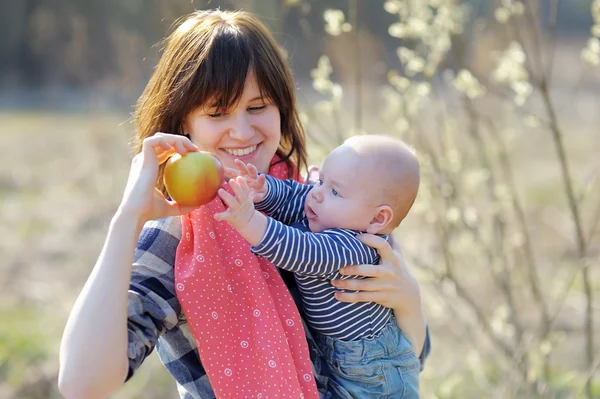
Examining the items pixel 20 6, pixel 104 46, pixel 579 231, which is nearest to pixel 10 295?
pixel 579 231

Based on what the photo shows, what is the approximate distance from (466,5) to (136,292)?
208cm

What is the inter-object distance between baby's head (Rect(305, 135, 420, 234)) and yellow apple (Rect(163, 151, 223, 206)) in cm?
23

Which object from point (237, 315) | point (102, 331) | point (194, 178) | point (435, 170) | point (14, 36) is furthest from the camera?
point (14, 36)

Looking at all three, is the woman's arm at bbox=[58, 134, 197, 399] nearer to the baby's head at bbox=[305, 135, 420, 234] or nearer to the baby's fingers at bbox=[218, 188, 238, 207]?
the baby's fingers at bbox=[218, 188, 238, 207]

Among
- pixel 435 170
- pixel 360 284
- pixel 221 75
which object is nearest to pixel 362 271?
pixel 360 284

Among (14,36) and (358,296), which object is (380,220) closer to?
(358,296)

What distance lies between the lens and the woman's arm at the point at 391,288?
153cm

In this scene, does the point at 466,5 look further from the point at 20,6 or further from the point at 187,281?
the point at 20,6

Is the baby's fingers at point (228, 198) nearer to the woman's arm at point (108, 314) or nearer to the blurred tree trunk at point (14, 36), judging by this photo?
the woman's arm at point (108, 314)

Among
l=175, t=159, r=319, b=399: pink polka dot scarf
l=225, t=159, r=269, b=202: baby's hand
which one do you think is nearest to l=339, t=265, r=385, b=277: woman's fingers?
l=175, t=159, r=319, b=399: pink polka dot scarf

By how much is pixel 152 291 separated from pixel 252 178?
1.00ft

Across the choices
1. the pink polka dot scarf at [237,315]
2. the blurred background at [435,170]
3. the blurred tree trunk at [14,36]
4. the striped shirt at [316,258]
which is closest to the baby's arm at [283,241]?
the striped shirt at [316,258]

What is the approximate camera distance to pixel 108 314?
4.33 ft

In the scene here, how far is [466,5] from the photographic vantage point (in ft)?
10.1
